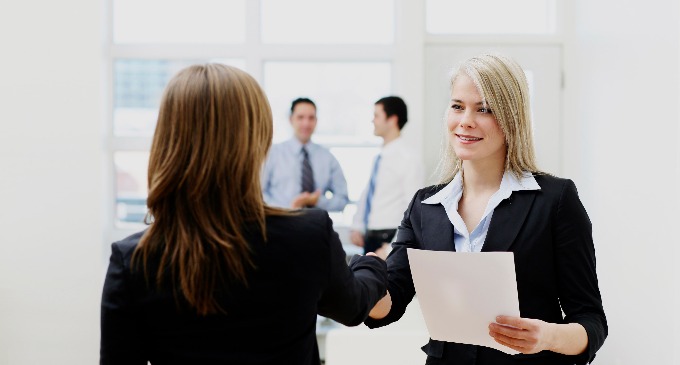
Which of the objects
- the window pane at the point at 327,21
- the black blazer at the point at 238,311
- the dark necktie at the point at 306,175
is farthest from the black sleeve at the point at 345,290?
the window pane at the point at 327,21

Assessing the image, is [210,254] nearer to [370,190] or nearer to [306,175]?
[370,190]

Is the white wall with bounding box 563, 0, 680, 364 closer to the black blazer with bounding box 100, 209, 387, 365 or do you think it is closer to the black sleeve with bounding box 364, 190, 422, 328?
the black sleeve with bounding box 364, 190, 422, 328

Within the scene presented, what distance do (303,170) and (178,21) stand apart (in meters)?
1.40

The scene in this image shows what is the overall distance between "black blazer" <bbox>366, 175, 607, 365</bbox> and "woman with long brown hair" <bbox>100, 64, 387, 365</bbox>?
538 mm

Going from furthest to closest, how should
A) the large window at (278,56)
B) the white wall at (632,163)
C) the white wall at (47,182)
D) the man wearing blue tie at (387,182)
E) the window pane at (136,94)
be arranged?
the window pane at (136,94) < the large window at (278,56) < the white wall at (47,182) < the man wearing blue tie at (387,182) < the white wall at (632,163)

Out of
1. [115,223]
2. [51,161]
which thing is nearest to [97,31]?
[51,161]

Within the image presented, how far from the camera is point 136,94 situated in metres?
5.59

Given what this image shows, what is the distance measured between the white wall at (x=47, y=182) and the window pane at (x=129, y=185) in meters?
0.34

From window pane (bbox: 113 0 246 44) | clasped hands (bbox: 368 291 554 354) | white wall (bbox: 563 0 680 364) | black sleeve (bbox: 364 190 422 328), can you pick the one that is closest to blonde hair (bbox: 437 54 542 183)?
black sleeve (bbox: 364 190 422 328)

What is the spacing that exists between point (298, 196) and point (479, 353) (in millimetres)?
3413

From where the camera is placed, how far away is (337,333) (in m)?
3.23

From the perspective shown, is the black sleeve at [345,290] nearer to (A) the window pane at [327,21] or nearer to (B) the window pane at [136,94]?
(A) the window pane at [327,21]

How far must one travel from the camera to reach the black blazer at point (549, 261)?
174 centimetres

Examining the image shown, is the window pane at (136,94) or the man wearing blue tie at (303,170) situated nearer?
the man wearing blue tie at (303,170)
